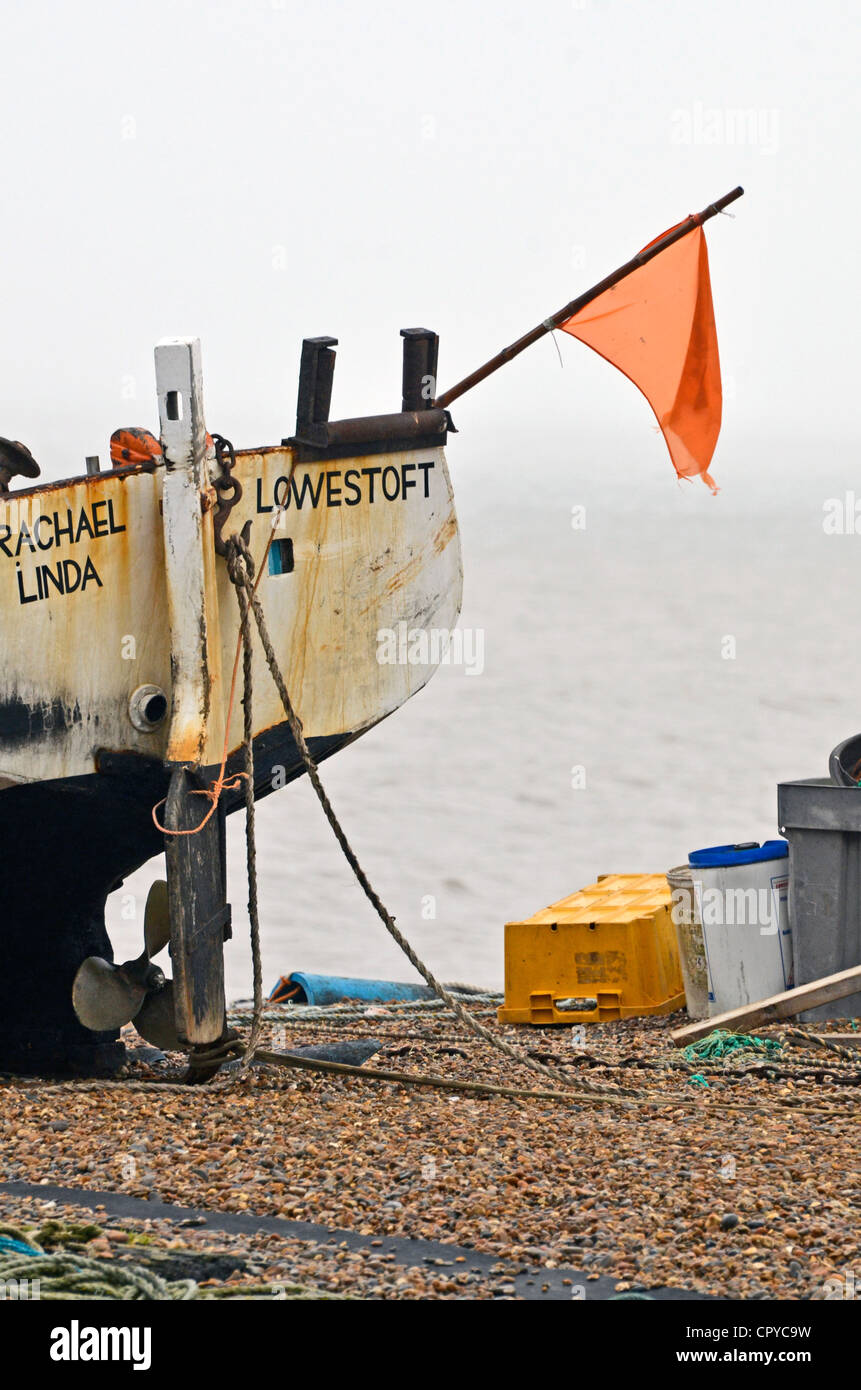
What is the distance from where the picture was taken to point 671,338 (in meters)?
7.69

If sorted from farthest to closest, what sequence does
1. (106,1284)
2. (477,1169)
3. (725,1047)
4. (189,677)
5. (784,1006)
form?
(784,1006) < (725,1047) < (189,677) < (477,1169) < (106,1284)

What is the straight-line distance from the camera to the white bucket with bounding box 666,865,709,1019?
8.17m

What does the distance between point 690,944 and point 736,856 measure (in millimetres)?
521

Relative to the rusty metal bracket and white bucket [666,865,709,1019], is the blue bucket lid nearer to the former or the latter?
white bucket [666,865,709,1019]

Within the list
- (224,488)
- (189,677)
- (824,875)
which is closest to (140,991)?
(189,677)

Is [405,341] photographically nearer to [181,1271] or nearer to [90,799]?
[90,799]

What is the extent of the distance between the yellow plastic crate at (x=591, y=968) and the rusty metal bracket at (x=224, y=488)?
9.90 feet

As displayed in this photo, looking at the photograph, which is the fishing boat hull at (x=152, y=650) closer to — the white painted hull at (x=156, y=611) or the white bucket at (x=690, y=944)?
the white painted hull at (x=156, y=611)

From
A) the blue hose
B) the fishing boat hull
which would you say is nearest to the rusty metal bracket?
the fishing boat hull

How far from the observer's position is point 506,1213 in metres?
4.73

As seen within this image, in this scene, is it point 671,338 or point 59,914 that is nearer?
point 59,914

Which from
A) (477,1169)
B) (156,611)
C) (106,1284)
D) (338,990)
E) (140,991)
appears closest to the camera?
(106,1284)

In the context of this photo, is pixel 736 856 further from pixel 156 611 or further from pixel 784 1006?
pixel 156 611
